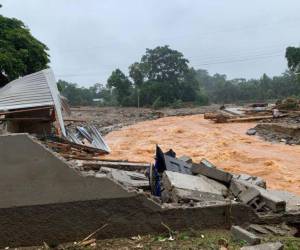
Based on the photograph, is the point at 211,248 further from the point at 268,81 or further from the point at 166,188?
the point at 268,81

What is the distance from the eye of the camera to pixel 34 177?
516cm

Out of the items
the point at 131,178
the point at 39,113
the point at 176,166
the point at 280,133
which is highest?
the point at 39,113

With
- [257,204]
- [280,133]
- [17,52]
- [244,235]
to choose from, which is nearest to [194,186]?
[257,204]

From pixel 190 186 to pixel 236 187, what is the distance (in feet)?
2.78

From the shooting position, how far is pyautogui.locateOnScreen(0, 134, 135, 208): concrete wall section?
5105mm

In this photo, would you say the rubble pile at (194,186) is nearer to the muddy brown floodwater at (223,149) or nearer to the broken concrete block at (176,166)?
the broken concrete block at (176,166)

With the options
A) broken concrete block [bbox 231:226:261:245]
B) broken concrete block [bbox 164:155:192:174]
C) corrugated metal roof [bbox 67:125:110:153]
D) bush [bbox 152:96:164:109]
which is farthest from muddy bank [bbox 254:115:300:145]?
bush [bbox 152:96:164:109]

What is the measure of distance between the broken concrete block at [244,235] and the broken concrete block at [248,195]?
2.41 feet

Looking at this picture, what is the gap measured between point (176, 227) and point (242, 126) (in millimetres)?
22604

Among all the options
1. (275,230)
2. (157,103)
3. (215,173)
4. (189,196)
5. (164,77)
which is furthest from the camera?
(164,77)

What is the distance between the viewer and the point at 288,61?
3628cm

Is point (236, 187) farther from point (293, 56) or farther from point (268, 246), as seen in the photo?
point (293, 56)

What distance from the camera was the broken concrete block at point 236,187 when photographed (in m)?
6.40

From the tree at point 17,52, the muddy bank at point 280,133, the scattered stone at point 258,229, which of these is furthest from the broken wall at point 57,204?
the muddy bank at point 280,133
